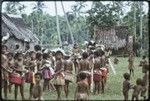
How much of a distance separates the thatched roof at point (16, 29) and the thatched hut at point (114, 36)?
23.4 ft

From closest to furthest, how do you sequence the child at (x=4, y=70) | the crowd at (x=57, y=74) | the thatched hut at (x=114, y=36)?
the crowd at (x=57, y=74)
the child at (x=4, y=70)
the thatched hut at (x=114, y=36)

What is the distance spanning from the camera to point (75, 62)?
20609 mm

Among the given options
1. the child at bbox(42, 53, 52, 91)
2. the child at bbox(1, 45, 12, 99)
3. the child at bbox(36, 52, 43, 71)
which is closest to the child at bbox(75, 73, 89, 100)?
the child at bbox(1, 45, 12, 99)

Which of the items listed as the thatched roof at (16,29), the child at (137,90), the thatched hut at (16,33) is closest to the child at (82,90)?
the child at (137,90)

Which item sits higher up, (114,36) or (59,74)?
(59,74)

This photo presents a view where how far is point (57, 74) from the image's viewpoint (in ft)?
45.7

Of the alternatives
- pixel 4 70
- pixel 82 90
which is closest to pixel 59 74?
pixel 4 70

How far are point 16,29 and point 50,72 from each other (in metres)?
19.0

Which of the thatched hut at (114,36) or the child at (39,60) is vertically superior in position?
the child at (39,60)

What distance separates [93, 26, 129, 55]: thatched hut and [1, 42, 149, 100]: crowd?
22755mm

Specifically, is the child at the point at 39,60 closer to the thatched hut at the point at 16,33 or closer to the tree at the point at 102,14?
the thatched hut at the point at 16,33

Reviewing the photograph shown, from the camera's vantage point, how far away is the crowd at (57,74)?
11.9 meters

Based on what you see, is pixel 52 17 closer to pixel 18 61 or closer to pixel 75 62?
pixel 75 62

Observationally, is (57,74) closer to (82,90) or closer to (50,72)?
(50,72)
